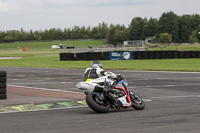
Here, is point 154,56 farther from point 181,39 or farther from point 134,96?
point 181,39

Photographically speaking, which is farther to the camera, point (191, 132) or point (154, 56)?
point (154, 56)

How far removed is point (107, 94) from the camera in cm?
1053

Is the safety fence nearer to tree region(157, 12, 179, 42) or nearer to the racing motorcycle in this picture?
the racing motorcycle

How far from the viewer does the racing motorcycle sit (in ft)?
33.8

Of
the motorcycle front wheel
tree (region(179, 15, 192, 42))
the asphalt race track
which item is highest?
tree (region(179, 15, 192, 42))

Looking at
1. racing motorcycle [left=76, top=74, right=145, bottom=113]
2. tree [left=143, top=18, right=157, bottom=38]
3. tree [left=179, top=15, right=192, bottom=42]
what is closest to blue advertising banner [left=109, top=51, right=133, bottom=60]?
racing motorcycle [left=76, top=74, right=145, bottom=113]

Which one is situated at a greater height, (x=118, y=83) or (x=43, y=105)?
(x=118, y=83)

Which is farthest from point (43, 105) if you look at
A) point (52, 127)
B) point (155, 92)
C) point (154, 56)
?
point (154, 56)

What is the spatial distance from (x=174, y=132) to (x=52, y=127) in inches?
111

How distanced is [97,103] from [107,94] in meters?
0.41

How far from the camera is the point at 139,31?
197 m

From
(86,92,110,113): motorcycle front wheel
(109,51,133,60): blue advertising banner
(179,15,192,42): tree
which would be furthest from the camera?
(179,15,192,42): tree

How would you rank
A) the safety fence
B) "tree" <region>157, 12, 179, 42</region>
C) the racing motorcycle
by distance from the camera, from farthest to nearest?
"tree" <region>157, 12, 179, 42</region> → the safety fence → the racing motorcycle

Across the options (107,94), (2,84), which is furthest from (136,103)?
(2,84)
